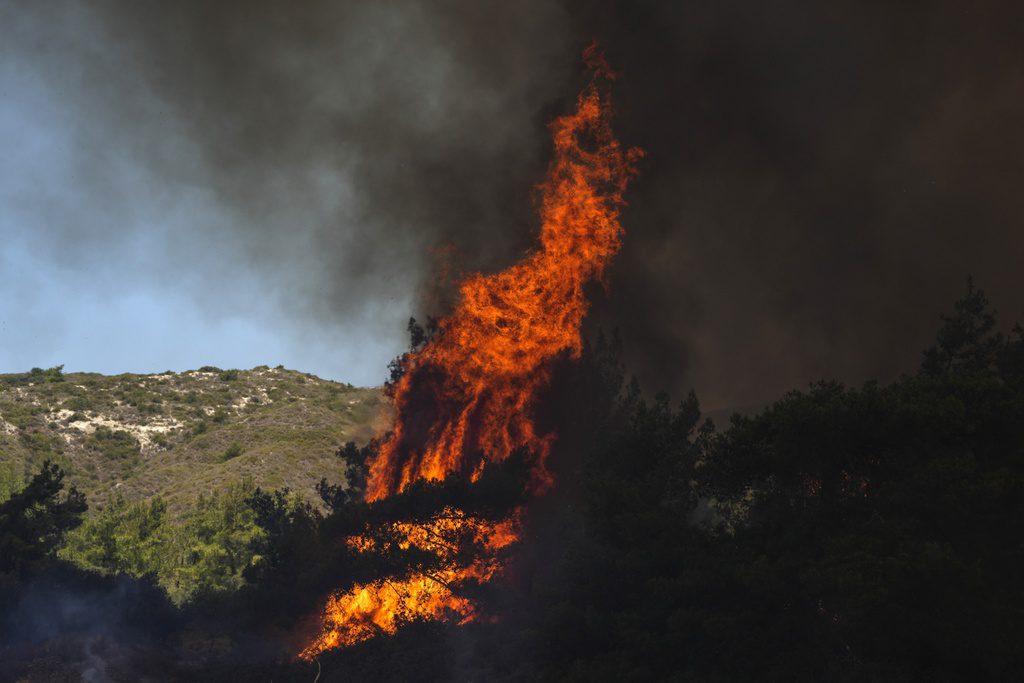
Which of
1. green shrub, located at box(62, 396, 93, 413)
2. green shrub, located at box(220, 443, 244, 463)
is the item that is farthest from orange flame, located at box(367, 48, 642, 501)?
green shrub, located at box(62, 396, 93, 413)

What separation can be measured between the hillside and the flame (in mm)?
31974

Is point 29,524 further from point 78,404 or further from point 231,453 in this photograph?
point 78,404

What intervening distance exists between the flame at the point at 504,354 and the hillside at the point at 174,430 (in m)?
32.0

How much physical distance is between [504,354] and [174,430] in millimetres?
80516

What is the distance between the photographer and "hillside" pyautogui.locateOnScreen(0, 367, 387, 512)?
83750mm

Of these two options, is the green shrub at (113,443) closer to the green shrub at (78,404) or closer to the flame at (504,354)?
the green shrub at (78,404)

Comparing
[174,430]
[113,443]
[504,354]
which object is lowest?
[504,354]

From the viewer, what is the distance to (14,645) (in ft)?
105

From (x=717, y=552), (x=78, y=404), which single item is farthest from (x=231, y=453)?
(x=717, y=552)

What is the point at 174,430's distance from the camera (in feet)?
344

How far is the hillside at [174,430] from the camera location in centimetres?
8375

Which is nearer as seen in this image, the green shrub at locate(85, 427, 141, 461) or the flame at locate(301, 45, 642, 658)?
the flame at locate(301, 45, 642, 658)

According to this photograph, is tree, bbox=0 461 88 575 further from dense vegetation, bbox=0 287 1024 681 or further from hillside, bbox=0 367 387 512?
hillside, bbox=0 367 387 512

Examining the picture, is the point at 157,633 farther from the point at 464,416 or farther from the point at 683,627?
the point at 683,627
